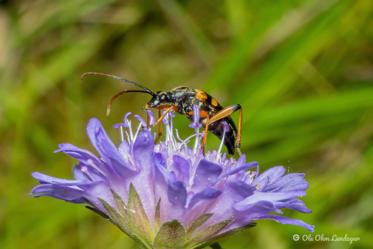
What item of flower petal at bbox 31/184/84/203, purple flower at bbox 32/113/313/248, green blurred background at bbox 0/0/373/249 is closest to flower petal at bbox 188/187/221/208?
purple flower at bbox 32/113/313/248

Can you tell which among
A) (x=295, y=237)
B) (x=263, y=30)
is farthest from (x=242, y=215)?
(x=263, y=30)

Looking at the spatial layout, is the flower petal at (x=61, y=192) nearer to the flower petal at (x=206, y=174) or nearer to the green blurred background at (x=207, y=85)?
the flower petal at (x=206, y=174)

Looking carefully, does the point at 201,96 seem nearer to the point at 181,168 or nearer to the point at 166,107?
the point at 166,107

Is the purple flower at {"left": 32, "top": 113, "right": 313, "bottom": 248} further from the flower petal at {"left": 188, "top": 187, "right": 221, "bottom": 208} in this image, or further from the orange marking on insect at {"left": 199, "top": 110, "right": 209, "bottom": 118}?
the orange marking on insect at {"left": 199, "top": 110, "right": 209, "bottom": 118}

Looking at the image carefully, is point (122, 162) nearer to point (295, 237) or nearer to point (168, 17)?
point (295, 237)

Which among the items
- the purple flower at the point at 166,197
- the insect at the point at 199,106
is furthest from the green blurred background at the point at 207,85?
the purple flower at the point at 166,197

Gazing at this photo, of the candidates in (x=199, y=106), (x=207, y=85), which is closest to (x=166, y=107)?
(x=199, y=106)
